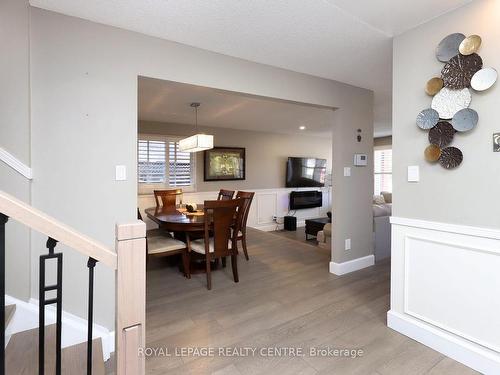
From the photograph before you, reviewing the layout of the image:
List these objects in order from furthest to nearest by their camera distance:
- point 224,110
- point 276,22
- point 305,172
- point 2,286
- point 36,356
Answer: point 305,172, point 224,110, point 276,22, point 36,356, point 2,286

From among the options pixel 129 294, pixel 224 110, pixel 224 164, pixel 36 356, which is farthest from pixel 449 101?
pixel 224 164

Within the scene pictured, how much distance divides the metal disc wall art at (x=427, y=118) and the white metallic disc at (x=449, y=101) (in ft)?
0.09

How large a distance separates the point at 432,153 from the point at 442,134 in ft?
0.44

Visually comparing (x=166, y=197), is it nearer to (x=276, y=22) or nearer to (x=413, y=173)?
(x=276, y=22)

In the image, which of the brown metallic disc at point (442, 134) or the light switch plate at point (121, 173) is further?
the light switch plate at point (121, 173)

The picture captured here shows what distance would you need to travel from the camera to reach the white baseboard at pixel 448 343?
5.36 ft

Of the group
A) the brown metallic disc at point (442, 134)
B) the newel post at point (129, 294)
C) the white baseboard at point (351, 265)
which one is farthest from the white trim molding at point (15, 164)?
the white baseboard at point (351, 265)

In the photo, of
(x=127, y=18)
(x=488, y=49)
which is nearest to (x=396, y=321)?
(x=488, y=49)

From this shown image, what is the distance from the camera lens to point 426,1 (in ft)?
5.61

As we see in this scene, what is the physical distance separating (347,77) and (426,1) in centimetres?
130

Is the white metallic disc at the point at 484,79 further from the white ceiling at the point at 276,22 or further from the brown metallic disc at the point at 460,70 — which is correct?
the white ceiling at the point at 276,22

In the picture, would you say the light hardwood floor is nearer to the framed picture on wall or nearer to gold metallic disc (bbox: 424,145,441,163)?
gold metallic disc (bbox: 424,145,441,163)

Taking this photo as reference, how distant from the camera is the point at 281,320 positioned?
7.33ft

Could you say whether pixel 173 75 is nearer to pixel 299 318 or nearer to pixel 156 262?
pixel 299 318
